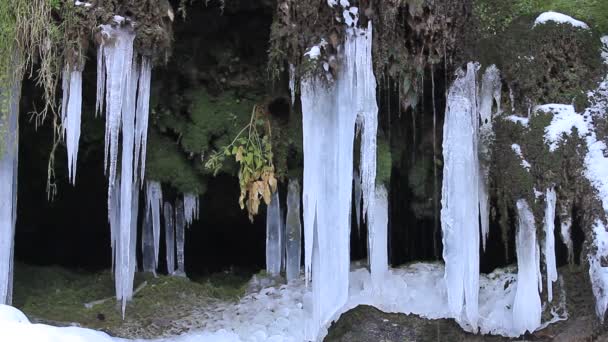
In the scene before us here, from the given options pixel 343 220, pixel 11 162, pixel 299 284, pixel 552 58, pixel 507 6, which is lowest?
pixel 299 284

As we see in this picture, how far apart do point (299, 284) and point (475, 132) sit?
9.68ft

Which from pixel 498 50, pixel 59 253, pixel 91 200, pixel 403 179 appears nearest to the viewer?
pixel 498 50

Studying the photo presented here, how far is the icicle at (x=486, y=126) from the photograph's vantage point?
8539 millimetres

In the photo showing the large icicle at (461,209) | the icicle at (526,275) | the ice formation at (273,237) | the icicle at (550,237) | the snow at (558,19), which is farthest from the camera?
the ice formation at (273,237)

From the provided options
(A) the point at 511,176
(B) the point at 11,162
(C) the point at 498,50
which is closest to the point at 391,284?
(A) the point at 511,176

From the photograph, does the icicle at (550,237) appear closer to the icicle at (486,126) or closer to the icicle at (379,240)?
the icicle at (486,126)

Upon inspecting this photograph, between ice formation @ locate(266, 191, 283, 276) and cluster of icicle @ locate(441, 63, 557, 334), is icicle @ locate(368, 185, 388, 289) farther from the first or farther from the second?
ice formation @ locate(266, 191, 283, 276)

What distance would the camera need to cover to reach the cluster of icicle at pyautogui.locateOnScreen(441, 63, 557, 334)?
26.4 feet

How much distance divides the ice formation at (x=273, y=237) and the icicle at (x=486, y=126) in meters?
2.55

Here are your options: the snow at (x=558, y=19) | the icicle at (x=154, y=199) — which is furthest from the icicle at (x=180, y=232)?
the snow at (x=558, y=19)

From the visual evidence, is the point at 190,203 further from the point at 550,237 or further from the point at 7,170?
the point at 550,237

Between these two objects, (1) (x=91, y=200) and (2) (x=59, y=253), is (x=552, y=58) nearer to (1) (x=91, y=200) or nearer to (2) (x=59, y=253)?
(1) (x=91, y=200)

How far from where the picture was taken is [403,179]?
10508 mm

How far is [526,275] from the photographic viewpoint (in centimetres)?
802
